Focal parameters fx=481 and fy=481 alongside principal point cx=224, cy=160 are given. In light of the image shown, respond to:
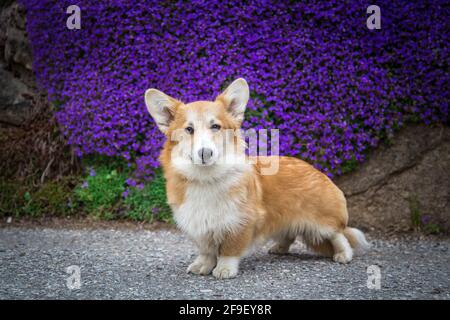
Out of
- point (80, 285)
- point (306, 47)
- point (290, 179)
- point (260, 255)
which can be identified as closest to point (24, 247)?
point (80, 285)

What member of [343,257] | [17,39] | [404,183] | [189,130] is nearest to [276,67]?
[404,183]

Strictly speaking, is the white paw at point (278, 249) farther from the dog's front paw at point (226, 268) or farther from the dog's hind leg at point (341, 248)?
the dog's front paw at point (226, 268)

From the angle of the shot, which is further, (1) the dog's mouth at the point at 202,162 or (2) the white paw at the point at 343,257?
(2) the white paw at the point at 343,257

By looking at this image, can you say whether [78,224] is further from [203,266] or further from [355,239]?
[355,239]

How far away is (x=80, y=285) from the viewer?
355 centimetres

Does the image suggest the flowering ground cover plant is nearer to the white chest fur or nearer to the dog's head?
the dog's head

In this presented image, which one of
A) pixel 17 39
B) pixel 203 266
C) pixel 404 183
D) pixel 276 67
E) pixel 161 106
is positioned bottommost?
→ pixel 203 266

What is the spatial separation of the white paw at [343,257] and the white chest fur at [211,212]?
1.12m

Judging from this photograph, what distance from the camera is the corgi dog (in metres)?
3.67

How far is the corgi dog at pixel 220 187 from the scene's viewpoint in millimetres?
3668

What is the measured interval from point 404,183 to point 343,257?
1.81 m

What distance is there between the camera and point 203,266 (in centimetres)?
389

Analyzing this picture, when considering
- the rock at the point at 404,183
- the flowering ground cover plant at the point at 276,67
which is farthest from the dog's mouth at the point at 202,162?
the rock at the point at 404,183

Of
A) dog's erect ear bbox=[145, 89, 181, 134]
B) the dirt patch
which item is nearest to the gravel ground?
the dirt patch
